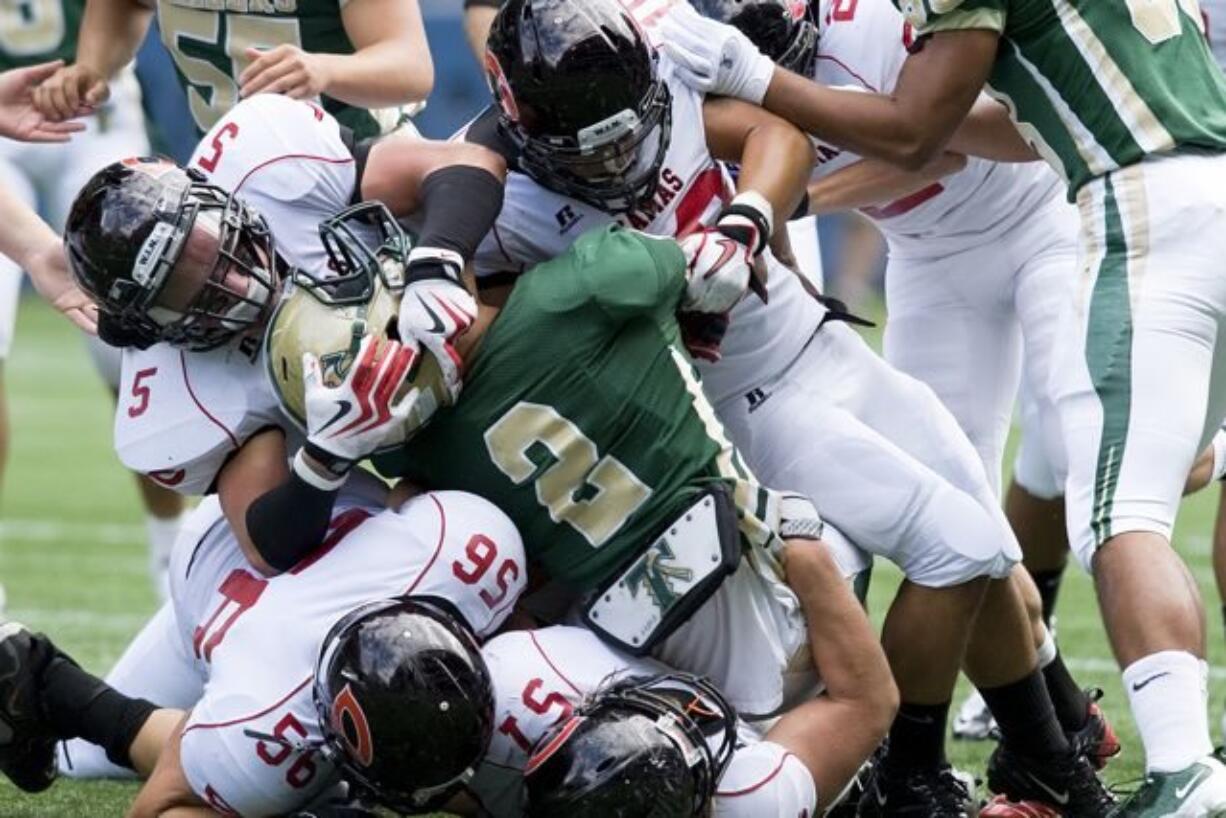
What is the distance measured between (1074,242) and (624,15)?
1491 millimetres

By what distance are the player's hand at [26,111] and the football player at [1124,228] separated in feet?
5.06

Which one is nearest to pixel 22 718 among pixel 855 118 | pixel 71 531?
pixel 855 118

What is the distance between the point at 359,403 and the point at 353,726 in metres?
0.50

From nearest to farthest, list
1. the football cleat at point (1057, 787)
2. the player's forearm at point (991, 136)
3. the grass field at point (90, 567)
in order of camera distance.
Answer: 1. the football cleat at point (1057, 787)
2. the player's forearm at point (991, 136)
3. the grass field at point (90, 567)

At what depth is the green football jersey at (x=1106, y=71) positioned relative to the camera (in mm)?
3826

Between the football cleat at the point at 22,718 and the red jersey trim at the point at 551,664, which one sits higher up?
the red jersey trim at the point at 551,664

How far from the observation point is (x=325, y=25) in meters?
4.93

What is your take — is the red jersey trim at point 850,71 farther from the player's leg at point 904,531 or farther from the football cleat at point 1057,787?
the football cleat at point 1057,787

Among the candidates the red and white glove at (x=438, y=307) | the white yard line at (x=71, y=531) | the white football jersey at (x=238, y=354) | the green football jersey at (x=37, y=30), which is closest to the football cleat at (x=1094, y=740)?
the red and white glove at (x=438, y=307)

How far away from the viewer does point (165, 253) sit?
3570mm

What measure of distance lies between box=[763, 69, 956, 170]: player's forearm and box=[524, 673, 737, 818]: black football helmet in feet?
3.84

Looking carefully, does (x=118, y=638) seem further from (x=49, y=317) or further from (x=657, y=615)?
(x=49, y=317)

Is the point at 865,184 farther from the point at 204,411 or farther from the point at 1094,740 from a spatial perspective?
the point at 204,411

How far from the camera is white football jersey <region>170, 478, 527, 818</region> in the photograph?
3508mm
